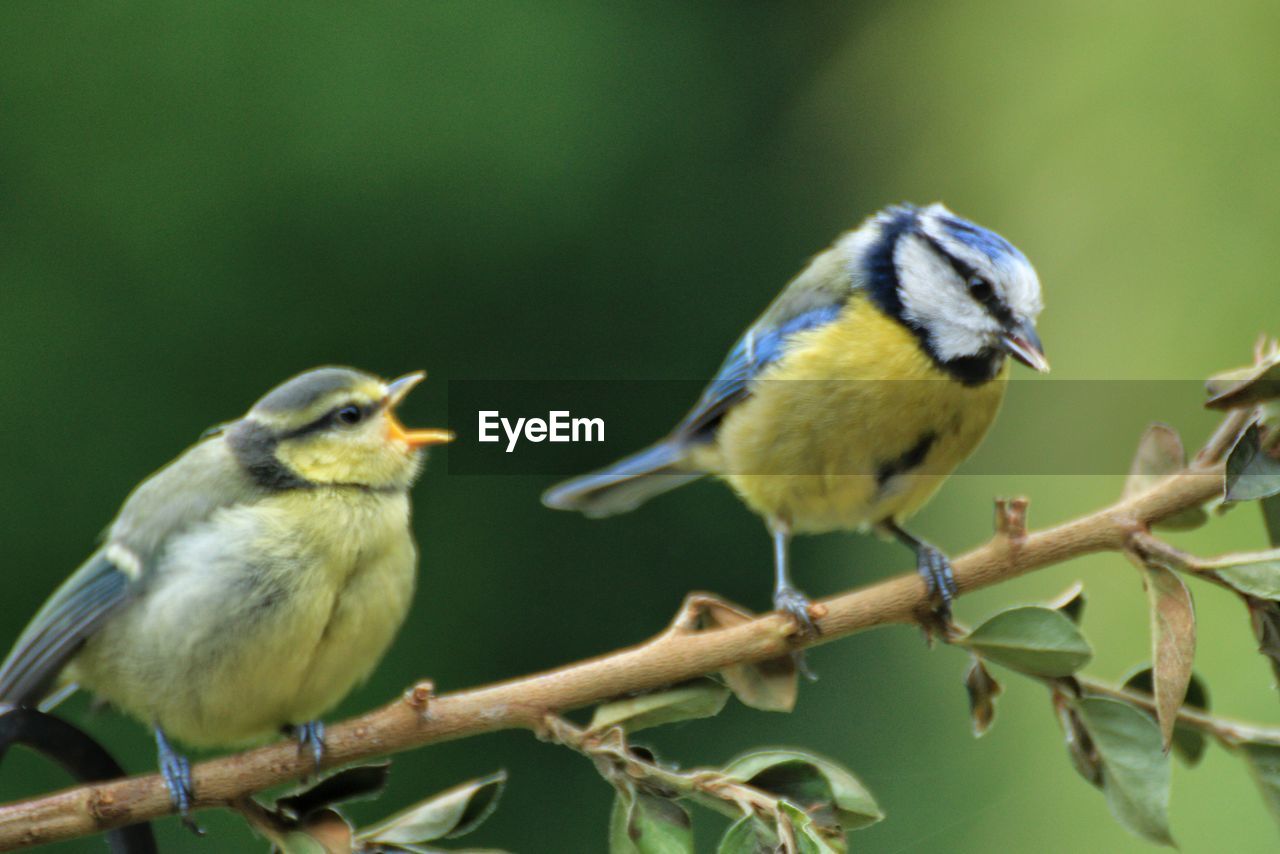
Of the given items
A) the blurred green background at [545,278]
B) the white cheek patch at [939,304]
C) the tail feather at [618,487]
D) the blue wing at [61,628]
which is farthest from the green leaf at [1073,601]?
the blurred green background at [545,278]

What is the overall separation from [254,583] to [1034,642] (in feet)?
1.74

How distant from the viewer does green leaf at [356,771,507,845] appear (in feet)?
2.50

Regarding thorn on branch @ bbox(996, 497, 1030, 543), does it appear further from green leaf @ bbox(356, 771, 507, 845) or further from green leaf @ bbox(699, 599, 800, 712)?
green leaf @ bbox(356, 771, 507, 845)

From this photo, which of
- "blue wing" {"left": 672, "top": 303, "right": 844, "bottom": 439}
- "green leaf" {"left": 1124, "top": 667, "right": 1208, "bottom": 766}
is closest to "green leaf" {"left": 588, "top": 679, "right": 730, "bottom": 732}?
"green leaf" {"left": 1124, "top": 667, "right": 1208, "bottom": 766}

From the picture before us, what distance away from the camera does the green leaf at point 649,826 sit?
0.70 m

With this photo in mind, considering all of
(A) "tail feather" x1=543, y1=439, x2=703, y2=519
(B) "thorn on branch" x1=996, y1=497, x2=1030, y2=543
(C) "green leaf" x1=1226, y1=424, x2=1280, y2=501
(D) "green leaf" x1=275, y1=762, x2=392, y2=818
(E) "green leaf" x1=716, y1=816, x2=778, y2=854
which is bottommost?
(A) "tail feather" x1=543, y1=439, x2=703, y2=519

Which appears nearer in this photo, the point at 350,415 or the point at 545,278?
the point at 350,415

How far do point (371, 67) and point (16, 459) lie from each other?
0.87 metres

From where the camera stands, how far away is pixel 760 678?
0.77m

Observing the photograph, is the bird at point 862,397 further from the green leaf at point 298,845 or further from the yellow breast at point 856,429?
the green leaf at point 298,845

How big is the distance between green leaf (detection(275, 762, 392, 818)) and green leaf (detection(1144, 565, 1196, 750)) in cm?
37

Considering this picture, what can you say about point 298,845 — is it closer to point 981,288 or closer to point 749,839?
point 749,839

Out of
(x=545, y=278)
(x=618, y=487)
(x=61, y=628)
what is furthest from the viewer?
(x=545, y=278)

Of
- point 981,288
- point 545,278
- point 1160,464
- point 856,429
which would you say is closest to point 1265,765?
point 1160,464
